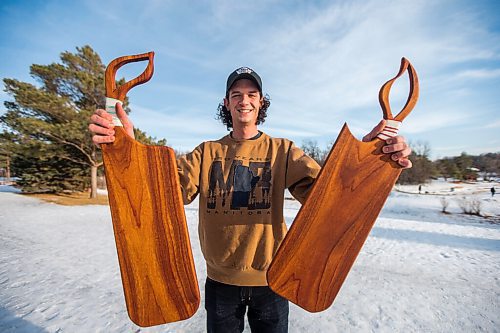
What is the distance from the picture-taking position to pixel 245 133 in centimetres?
133

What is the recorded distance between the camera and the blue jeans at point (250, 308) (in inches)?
48.5

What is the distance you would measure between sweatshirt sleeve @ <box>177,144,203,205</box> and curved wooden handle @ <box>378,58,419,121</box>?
0.95m

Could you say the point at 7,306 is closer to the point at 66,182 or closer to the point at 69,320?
the point at 69,320

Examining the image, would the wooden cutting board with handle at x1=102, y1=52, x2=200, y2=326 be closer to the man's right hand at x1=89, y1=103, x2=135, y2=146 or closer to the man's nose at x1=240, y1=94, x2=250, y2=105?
the man's right hand at x1=89, y1=103, x2=135, y2=146

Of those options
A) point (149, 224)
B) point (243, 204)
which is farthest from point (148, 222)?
point (243, 204)

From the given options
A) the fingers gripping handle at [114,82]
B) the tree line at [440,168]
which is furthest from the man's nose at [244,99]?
the tree line at [440,168]

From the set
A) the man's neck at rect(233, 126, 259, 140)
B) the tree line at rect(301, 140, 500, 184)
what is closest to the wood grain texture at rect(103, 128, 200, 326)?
the man's neck at rect(233, 126, 259, 140)

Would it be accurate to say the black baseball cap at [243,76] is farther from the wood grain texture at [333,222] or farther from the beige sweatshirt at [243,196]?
the wood grain texture at [333,222]

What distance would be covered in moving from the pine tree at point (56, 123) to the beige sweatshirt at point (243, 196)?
12330mm

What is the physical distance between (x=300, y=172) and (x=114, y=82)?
100cm

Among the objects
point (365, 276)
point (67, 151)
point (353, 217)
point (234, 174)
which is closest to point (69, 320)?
point (234, 174)

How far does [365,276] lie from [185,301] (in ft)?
12.4

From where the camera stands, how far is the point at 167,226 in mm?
1134

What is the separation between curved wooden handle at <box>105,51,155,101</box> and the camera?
1093 millimetres
